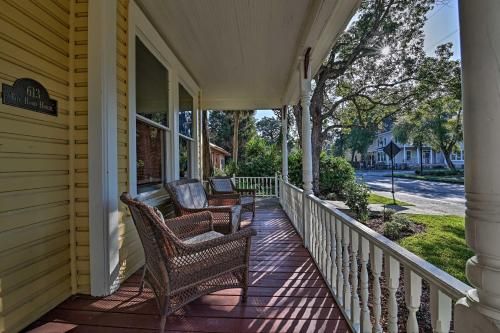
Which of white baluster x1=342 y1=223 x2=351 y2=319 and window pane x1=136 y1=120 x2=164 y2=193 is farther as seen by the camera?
window pane x1=136 y1=120 x2=164 y2=193

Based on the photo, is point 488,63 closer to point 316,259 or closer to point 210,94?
point 316,259

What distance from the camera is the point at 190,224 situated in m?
2.92

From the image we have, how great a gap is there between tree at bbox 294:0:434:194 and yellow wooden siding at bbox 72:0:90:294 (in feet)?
25.5

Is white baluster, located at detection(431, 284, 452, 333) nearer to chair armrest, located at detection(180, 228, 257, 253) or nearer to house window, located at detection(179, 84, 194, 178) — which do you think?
chair armrest, located at detection(180, 228, 257, 253)

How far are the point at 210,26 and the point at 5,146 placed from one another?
2614mm

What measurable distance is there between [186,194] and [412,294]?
323 centimetres

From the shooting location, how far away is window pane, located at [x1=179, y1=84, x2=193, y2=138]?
516cm

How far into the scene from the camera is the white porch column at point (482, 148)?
726 millimetres

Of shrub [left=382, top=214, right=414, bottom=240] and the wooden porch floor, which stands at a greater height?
the wooden porch floor

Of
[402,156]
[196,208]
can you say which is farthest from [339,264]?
[402,156]

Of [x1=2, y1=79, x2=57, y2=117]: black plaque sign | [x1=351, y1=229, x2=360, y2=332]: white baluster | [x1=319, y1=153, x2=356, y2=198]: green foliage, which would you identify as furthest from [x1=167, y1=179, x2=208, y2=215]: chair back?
[x1=319, y1=153, x2=356, y2=198]: green foliage

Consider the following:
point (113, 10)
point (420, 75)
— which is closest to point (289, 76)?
point (113, 10)

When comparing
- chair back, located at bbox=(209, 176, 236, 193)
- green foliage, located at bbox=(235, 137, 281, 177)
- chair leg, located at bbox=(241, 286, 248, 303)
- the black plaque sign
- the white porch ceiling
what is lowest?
chair leg, located at bbox=(241, 286, 248, 303)

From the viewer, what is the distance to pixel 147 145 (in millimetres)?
3541
